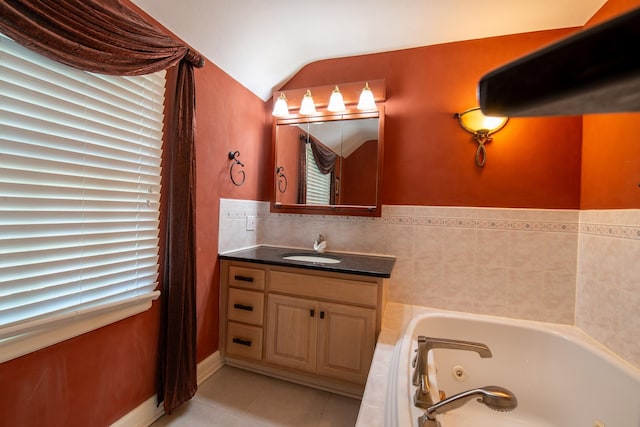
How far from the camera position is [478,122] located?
1822 millimetres

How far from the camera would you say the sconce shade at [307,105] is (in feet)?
7.15

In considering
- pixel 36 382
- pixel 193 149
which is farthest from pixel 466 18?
pixel 36 382

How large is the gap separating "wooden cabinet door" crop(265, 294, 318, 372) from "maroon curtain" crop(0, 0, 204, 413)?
19.7 inches

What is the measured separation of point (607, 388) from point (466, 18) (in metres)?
2.19

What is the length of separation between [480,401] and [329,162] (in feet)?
5.85

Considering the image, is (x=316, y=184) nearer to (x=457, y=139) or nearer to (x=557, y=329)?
(x=457, y=139)

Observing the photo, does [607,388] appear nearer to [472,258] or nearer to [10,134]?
[472,258]

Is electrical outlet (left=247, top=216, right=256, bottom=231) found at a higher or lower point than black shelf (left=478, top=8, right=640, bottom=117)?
lower

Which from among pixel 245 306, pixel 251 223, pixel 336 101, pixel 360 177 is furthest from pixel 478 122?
pixel 245 306

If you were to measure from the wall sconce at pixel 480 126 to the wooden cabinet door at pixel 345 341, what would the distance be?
131 centimetres

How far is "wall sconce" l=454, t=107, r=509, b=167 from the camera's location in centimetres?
181

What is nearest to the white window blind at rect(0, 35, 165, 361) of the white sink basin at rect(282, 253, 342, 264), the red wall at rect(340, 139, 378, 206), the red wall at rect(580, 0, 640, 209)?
the white sink basin at rect(282, 253, 342, 264)

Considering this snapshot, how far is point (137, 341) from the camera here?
4.70 ft

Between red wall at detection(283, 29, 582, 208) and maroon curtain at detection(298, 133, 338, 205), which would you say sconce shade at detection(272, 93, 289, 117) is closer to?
maroon curtain at detection(298, 133, 338, 205)
